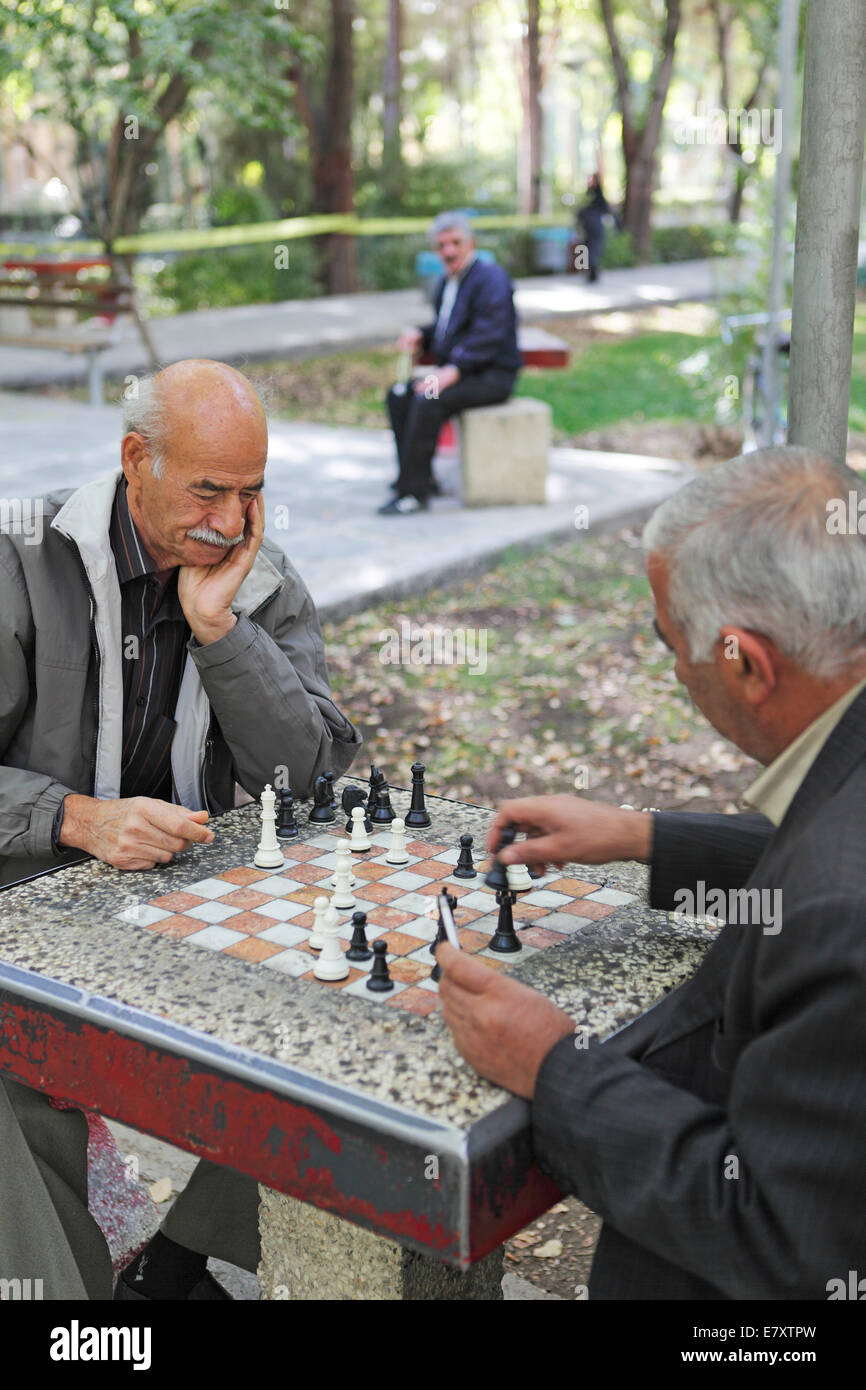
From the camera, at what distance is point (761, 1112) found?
5.46 ft

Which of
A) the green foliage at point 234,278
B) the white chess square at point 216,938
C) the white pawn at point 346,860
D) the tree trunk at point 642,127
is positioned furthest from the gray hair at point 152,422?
the tree trunk at point 642,127

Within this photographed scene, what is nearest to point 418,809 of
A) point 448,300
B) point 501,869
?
point 501,869

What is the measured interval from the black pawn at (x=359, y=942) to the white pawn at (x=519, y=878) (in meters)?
0.36

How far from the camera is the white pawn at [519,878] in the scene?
246cm

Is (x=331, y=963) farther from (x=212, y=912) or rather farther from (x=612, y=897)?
(x=612, y=897)

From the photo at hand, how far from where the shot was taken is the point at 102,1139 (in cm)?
294

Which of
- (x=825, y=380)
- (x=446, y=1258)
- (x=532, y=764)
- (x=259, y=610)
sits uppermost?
(x=825, y=380)

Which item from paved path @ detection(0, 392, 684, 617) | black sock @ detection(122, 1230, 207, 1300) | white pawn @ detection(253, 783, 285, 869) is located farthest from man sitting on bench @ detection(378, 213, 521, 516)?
black sock @ detection(122, 1230, 207, 1300)

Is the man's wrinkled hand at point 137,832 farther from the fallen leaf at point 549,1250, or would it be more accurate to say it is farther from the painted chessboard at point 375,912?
the fallen leaf at point 549,1250

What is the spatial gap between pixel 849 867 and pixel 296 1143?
2.48ft

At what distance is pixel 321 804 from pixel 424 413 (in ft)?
22.8

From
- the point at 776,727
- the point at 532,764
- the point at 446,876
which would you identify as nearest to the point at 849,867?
the point at 776,727

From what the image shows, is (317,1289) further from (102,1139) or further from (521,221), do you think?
(521,221)

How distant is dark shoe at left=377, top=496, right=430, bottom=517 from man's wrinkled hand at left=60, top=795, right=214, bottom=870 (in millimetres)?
6794
